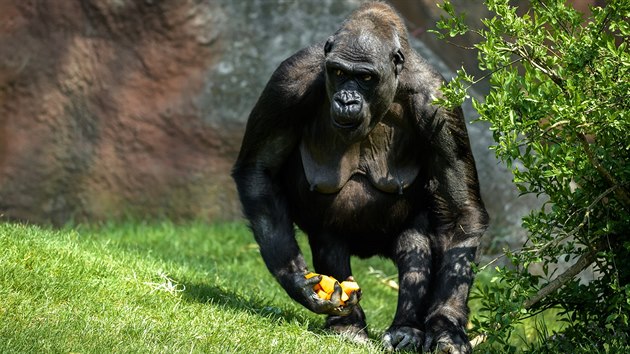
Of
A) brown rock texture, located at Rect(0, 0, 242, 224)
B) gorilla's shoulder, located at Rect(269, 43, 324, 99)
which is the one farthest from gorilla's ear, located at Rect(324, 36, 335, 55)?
brown rock texture, located at Rect(0, 0, 242, 224)

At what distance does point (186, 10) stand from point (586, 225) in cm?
624

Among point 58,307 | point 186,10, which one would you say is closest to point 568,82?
point 58,307

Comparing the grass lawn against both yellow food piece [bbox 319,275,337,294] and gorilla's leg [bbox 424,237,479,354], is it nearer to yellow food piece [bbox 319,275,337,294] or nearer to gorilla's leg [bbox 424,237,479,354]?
yellow food piece [bbox 319,275,337,294]

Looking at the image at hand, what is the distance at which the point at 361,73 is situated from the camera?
245 inches

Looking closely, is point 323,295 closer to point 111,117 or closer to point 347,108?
point 347,108

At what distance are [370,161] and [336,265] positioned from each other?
0.72m

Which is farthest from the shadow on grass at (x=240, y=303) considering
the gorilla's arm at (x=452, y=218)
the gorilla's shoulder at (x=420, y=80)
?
the gorilla's shoulder at (x=420, y=80)

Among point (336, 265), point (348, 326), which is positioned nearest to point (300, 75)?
point (336, 265)

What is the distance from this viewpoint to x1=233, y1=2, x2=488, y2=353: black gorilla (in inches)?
250

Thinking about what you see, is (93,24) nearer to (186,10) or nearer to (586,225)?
(186,10)

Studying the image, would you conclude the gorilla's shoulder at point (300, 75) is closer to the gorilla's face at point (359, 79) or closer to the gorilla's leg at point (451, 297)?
the gorilla's face at point (359, 79)

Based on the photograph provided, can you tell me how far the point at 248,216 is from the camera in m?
6.74

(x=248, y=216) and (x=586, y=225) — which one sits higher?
(x=586, y=225)

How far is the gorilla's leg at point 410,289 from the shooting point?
6.16 meters
